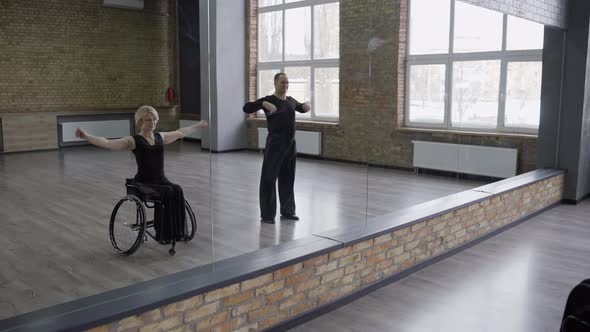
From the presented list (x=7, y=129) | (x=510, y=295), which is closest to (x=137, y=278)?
(x=7, y=129)

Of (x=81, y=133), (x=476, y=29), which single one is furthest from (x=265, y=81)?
(x=476, y=29)

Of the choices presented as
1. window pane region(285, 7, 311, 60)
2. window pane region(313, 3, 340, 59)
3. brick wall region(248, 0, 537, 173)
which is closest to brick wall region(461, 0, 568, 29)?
brick wall region(248, 0, 537, 173)

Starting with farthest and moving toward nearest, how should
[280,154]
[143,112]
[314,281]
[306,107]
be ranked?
[280,154] → [306,107] → [314,281] → [143,112]

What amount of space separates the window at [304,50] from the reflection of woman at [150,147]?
2.90ft

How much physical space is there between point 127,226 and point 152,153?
0.64 metres

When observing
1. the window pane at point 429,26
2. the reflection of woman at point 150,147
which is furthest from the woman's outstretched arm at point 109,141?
the window pane at point 429,26

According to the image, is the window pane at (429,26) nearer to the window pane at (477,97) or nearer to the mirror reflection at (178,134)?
the window pane at (477,97)

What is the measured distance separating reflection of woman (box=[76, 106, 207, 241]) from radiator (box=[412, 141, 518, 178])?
400 centimetres

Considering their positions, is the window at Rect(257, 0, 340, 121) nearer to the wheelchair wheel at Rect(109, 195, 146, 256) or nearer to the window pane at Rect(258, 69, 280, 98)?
the window pane at Rect(258, 69, 280, 98)

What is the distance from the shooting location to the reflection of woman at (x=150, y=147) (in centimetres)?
286

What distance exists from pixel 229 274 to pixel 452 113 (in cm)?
457

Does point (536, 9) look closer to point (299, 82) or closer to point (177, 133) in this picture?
point (299, 82)

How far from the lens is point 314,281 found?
11.7ft

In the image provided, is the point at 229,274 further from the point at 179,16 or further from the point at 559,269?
the point at 559,269
